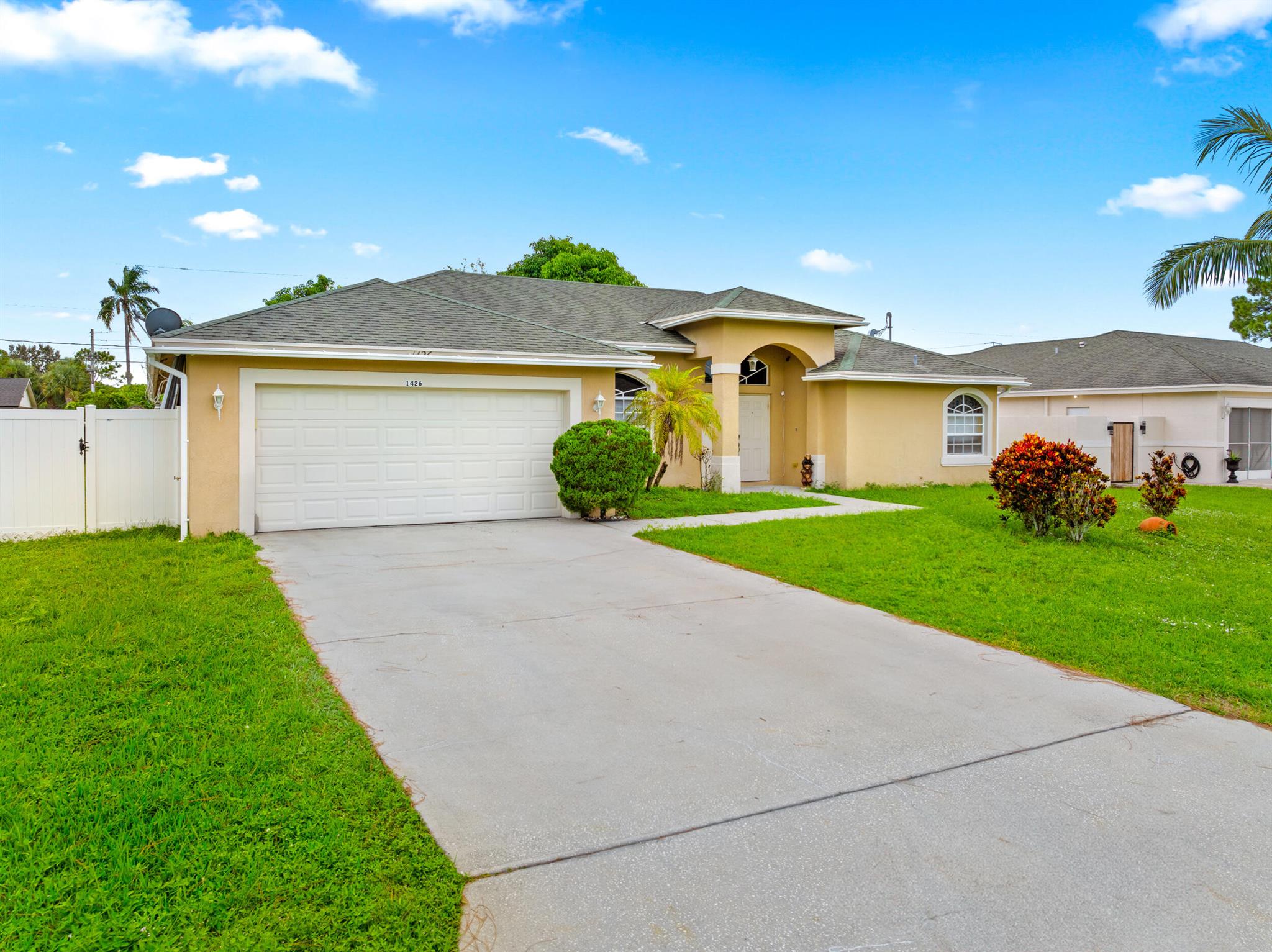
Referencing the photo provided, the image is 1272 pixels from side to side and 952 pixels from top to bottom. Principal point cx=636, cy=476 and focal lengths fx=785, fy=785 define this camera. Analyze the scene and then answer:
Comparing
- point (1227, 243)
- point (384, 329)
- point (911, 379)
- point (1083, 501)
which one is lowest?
point (1083, 501)

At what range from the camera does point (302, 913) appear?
2.66 meters

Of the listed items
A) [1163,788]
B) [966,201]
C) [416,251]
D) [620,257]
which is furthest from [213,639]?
[620,257]

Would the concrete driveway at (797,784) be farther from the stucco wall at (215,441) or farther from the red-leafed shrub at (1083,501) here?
the red-leafed shrub at (1083,501)

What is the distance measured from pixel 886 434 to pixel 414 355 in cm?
1151

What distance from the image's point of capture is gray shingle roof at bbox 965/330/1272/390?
22578mm

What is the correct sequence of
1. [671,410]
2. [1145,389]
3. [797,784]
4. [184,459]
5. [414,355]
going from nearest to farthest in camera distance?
1. [797,784]
2. [184,459]
3. [414,355]
4. [671,410]
5. [1145,389]

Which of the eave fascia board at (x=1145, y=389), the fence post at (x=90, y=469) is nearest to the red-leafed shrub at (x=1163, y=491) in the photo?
the eave fascia board at (x=1145, y=389)

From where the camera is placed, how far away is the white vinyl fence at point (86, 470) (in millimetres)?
10500

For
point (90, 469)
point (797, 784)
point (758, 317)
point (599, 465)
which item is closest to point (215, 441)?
point (90, 469)

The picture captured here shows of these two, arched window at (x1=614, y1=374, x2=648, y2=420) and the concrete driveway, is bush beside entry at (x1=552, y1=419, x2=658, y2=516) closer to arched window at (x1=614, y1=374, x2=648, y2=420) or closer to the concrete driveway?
arched window at (x1=614, y1=374, x2=648, y2=420)

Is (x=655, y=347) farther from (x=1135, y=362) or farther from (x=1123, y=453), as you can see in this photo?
(x=1135, y=362)

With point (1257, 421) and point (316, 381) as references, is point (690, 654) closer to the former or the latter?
point (316, 381)

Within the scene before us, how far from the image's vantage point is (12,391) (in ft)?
129

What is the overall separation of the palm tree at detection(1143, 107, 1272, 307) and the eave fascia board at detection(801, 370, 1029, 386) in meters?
3.57
